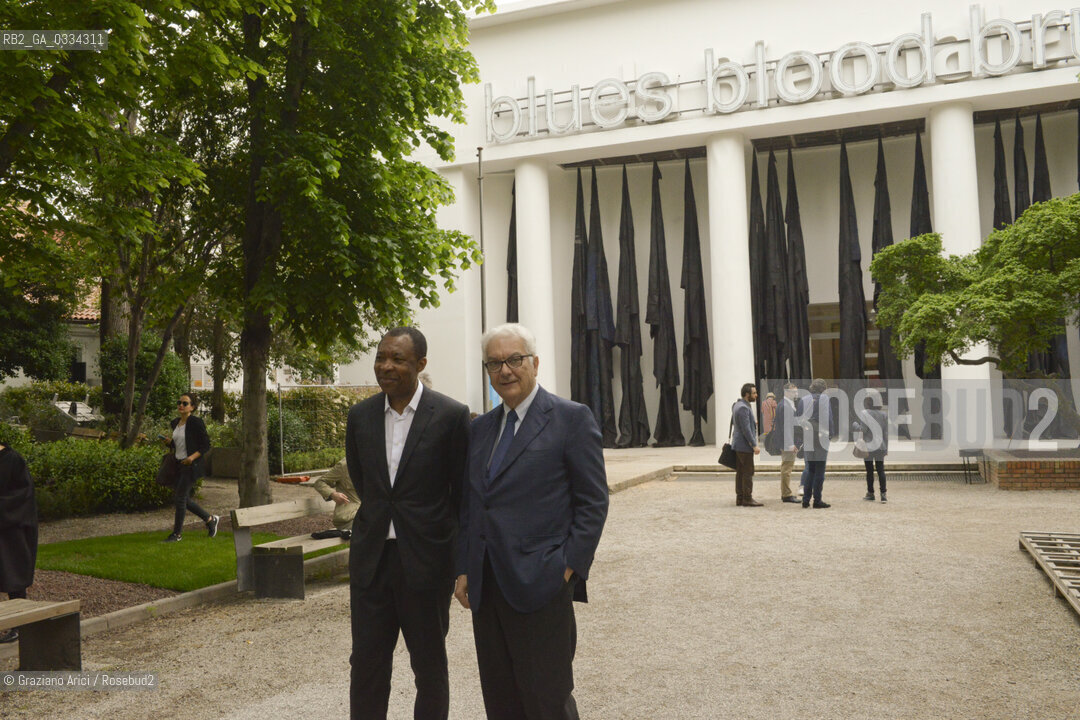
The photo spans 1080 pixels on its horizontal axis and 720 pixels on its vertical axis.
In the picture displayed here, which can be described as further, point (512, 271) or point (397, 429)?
point (512, 271)

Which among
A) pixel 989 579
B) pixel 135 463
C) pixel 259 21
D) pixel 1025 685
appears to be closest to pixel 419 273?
pixel 259 21

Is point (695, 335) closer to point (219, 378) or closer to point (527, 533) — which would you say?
point (219, 378)

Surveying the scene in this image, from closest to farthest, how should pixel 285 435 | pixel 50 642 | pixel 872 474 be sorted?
pixel 50 642, pixel 872 474, pixel 285 435

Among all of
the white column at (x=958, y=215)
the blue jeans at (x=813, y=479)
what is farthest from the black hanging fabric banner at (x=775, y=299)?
the blue jeans at (x=813, y=479)

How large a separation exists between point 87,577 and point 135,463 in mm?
5683

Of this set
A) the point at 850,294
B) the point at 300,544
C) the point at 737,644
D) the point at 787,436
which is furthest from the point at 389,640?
the point at 850,294

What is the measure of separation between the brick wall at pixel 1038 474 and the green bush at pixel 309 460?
1302cm

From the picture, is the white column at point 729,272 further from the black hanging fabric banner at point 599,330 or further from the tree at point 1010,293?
the tree at point 1010,293

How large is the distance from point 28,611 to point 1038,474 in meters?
14.9

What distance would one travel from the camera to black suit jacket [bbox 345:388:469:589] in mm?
3900

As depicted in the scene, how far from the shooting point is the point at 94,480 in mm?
14094

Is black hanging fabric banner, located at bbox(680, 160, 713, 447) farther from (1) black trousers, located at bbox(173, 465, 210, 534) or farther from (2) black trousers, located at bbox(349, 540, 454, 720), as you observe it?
(2) black trousers, located at bbox(349, 540, 454, 720)

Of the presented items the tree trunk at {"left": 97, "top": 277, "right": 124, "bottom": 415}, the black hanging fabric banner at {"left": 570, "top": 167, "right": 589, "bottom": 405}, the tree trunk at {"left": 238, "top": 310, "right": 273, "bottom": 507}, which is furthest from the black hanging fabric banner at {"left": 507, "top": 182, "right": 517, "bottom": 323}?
the tree trunk at {"left": 238, "top": 310, "right": 273, "bottom": 507}

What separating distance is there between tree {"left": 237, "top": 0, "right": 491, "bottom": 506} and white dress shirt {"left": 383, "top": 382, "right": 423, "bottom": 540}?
7.09 meters
